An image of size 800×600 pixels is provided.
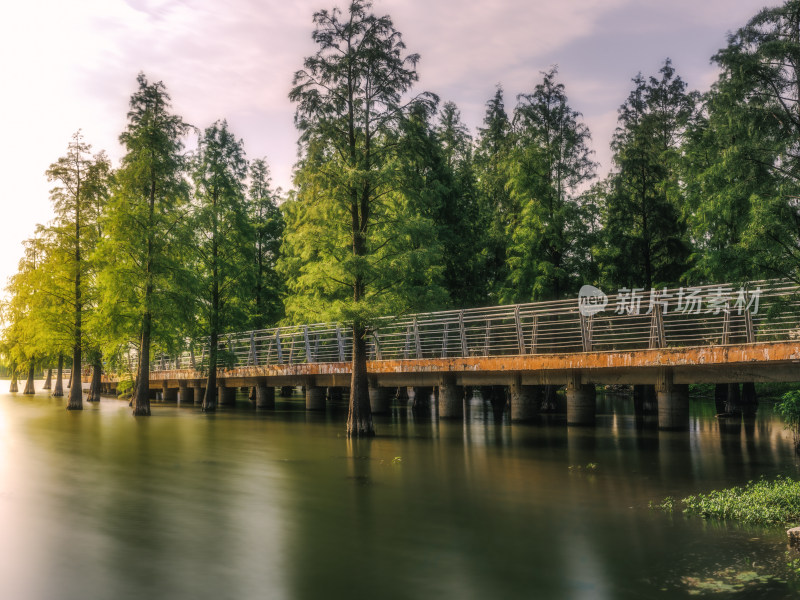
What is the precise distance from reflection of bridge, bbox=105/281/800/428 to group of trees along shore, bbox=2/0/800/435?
6.36 ft

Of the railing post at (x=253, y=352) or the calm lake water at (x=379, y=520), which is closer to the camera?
the calm lake water at (x=379, y=520)

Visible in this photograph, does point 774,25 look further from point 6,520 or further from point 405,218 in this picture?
point 6,520

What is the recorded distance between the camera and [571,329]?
22562 millimetres

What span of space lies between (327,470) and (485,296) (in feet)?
75.5

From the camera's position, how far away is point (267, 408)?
3756 centimetres

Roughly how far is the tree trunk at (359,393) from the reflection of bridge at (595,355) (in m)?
0.87

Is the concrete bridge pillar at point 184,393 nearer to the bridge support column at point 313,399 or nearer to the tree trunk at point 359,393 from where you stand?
the bridge support column at point 313,399

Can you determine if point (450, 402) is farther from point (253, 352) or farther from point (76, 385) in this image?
point (76, 385)

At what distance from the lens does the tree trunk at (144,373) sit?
31.1 metres

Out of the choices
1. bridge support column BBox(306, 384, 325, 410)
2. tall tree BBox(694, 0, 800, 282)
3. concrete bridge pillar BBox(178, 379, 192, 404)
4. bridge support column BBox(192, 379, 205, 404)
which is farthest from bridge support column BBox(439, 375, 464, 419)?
concrete bridge pillar BBox(178, 379, 192, 404)

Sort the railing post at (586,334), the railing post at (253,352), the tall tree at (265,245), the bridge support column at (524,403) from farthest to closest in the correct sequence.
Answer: the tall tree at (265,245) < the railing post at (253,352) < the bridge support column at (524,403) < the railing post at (586,334)

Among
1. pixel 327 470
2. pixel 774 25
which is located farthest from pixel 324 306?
pixel 774 25

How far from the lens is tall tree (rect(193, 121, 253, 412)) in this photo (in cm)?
3444

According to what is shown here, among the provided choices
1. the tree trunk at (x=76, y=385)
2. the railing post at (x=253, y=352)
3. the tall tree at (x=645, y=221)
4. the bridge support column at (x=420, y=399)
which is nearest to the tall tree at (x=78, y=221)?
the tree trunk at (x=76, y=385)
